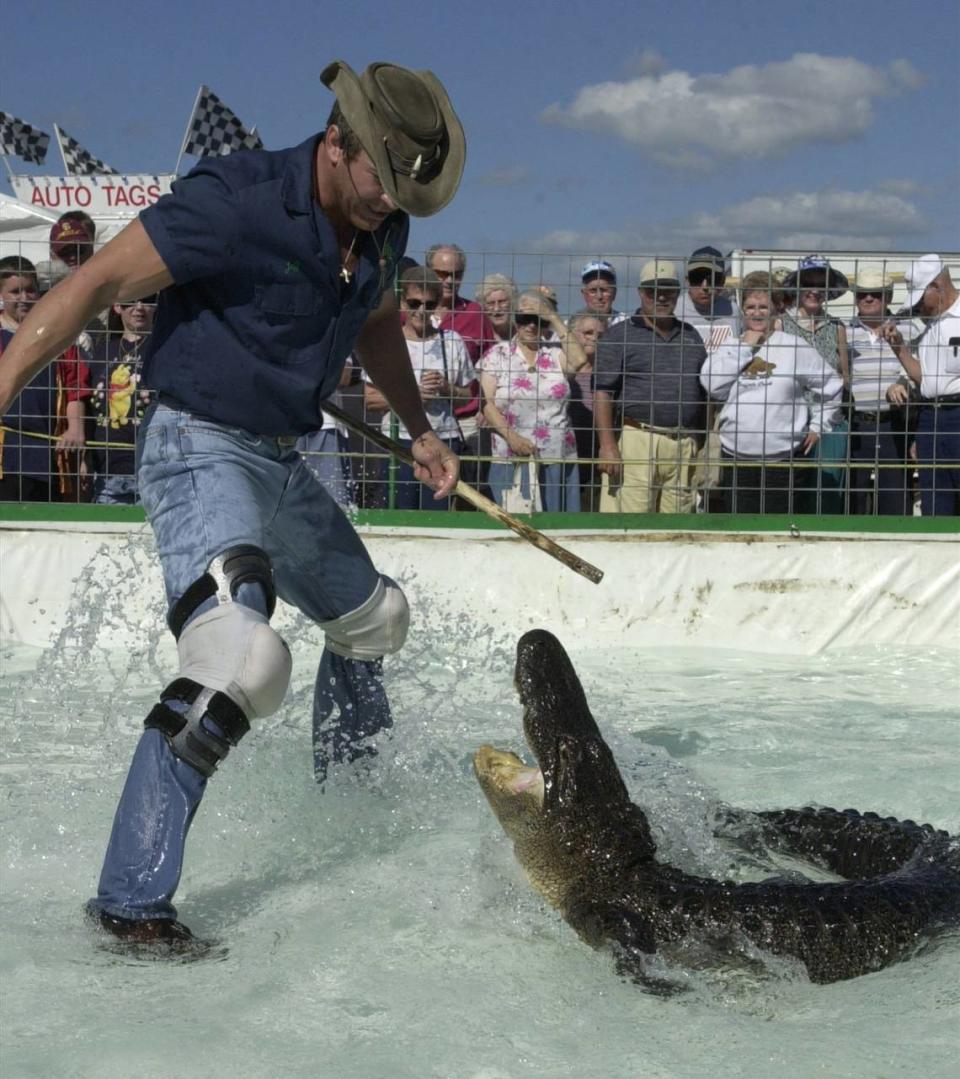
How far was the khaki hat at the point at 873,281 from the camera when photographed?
776cm

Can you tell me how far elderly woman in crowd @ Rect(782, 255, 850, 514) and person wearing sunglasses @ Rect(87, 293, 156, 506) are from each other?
3.68 meters

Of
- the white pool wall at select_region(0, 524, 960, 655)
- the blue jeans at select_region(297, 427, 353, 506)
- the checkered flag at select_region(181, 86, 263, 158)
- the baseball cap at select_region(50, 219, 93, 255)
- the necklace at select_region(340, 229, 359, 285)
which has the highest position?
the checkered flag at select_region(181, 86, 263, 158)

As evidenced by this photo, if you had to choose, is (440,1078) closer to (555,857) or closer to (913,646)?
(555,857)

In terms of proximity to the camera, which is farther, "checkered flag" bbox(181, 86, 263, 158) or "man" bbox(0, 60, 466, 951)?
"checkered flag" bbox(181, 86, 263, 158)

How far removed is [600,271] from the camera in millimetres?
7699

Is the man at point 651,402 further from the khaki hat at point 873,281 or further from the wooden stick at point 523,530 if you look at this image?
the wooden stick at point 523,530

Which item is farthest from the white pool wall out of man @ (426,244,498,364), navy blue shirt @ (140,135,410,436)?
navy blue shirt @ (140,135,410,436)

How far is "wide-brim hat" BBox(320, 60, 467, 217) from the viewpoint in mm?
3141

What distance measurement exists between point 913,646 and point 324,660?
3.74 meters

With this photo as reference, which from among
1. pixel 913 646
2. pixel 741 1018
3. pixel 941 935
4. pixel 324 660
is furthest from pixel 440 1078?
pixel 913 646

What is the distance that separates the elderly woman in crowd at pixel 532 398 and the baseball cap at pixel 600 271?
426 millimetres

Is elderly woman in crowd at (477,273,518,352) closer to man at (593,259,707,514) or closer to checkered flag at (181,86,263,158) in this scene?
man at (593,259,707,514)

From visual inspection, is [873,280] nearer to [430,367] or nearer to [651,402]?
[651,402]

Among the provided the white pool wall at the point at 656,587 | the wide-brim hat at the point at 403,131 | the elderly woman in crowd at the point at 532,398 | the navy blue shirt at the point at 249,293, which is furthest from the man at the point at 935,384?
the navy blue shirt at the point at 249,293
